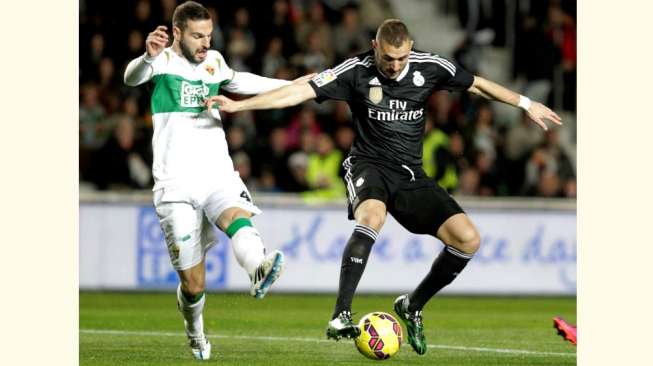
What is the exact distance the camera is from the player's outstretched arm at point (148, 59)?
8719mm

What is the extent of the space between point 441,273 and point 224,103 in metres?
2.24

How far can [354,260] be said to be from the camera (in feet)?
29.5

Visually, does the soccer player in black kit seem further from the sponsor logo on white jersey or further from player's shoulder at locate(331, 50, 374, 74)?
the sponsor logo on white jersey

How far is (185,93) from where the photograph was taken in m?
9.16

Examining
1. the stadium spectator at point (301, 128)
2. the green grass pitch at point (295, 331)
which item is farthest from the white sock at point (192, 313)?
the stadium spectator at point (301, 128)

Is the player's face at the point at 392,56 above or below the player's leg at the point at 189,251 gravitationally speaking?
above

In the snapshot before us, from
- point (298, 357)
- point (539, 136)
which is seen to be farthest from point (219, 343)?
point (539, 136)

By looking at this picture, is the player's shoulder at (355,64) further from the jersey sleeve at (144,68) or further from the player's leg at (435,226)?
the jersey sleeve at (144,68)

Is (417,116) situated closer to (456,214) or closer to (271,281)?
(456,214)

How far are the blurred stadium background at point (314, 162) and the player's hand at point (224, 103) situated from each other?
5.72 metres

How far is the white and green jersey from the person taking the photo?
360 inches

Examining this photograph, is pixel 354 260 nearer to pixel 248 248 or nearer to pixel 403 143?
pixel 248 248

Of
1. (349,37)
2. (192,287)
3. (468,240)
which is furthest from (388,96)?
(349,37)

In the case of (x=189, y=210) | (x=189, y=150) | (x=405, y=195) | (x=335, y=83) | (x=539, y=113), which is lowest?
(x=189, y=210)
